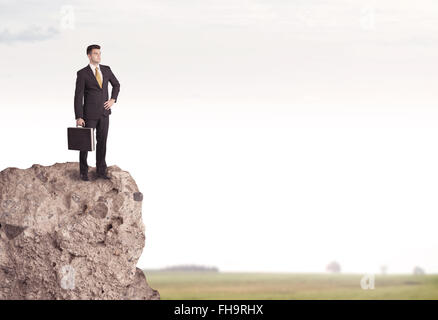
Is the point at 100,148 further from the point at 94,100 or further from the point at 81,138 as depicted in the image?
the point at 94,100

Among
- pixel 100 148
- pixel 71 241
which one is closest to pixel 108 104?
pixel 100 148

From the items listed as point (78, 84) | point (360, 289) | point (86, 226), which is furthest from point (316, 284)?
point (78, 84)

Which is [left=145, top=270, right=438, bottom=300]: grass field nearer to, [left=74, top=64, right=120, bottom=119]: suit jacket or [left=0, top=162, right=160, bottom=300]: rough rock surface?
[left=0, top=162, right=160, bottom=300]: rough rock surface

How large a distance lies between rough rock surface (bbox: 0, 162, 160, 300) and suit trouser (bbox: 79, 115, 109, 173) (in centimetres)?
23

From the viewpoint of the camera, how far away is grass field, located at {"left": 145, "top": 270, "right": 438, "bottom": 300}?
36.9 feet

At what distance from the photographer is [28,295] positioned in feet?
33.0

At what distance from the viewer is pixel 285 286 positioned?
1201cm

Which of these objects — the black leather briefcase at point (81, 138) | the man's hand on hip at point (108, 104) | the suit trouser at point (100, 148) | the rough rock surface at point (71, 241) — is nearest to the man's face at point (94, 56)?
the man's hand on hip at point (108, 104)

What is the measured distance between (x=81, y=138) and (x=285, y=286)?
146 inches

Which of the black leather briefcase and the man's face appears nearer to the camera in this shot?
the black leather briefcase

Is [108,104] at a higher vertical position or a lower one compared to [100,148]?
higher

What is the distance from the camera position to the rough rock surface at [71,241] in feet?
32.7

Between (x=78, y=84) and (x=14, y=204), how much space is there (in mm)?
1576

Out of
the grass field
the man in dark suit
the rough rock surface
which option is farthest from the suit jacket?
the grass field
